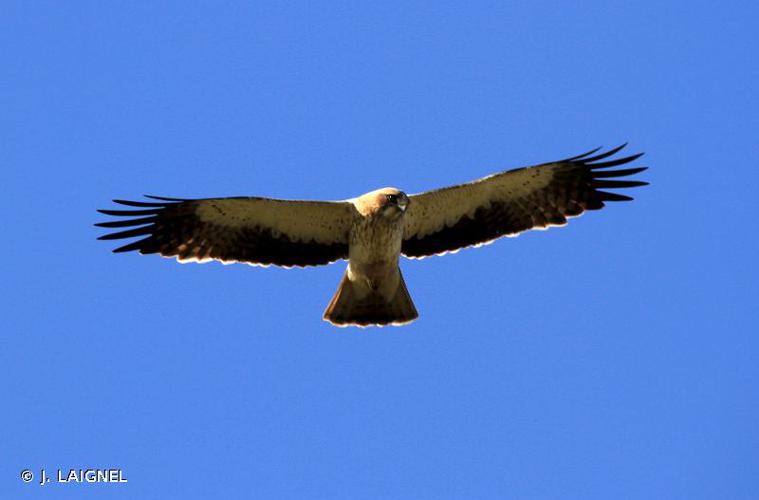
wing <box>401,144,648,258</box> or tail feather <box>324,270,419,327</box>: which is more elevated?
wing <box>401,144,648,258</box>

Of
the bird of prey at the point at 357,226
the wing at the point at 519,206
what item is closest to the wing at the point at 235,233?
the bird of prey at the point at 357,226

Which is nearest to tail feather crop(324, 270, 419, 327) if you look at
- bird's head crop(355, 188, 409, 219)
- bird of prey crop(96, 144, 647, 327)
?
bird of prey crop(96, 144, 647, 327)

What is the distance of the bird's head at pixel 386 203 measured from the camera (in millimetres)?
8430

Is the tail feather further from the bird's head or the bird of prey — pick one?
the bird's head

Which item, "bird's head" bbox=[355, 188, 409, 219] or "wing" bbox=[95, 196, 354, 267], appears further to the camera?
"wing" bbox=[95, 196, 354, 267]

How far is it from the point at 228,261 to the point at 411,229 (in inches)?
74.5

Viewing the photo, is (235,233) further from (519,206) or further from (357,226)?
(519,206)

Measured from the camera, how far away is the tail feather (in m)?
9.20

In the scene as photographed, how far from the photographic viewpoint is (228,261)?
9.30 metres

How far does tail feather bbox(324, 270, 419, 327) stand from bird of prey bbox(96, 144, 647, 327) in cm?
1

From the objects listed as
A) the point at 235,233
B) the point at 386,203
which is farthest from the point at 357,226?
the point at 235,233

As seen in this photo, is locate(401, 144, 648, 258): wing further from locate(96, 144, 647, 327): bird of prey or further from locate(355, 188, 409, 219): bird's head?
locate(355, 188, 409, 219): bird's head

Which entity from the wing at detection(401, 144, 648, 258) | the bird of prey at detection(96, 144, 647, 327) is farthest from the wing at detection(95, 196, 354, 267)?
the wing at detection(401, 144, 648, 258)

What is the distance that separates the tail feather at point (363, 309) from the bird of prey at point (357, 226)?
10mm
